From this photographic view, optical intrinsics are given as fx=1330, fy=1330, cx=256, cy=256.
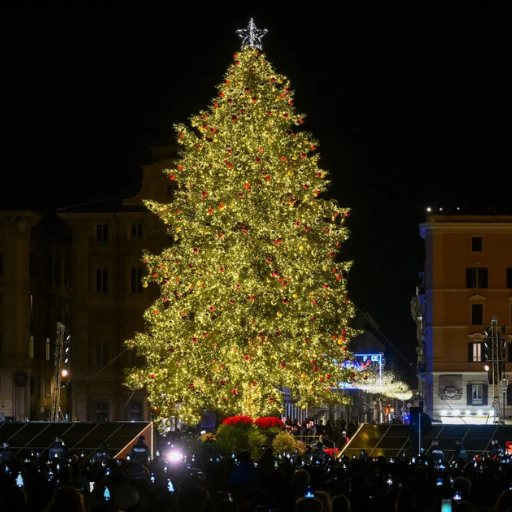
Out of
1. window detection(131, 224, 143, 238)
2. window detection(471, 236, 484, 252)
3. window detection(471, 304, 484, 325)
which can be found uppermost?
window detection(131, 224, 143, 238)

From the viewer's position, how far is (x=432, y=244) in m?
81.6

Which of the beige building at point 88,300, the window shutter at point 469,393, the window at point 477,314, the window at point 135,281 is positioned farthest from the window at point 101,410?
the window at point 477,314

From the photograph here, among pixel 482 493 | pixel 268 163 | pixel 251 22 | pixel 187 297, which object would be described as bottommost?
pixel 482 493

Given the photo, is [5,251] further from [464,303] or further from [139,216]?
[464,303]

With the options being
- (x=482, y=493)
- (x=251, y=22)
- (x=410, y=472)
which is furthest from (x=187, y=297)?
(x=482, y=493)

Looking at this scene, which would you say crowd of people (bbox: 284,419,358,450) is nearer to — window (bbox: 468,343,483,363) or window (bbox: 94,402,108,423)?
window (bbox: 94,402,108,423)

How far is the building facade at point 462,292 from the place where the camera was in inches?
3177

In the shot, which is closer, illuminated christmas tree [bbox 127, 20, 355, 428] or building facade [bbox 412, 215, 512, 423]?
illuminated christmas tree [bbox 127, 20, 355, 428]

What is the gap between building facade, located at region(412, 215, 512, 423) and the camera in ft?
265

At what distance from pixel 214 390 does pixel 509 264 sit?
40.2 metres

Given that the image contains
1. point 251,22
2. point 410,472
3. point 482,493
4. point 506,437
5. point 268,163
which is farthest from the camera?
point 251,22

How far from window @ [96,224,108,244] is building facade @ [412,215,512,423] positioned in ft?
63.5

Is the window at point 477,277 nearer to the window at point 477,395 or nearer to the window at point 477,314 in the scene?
the window at point 477,314

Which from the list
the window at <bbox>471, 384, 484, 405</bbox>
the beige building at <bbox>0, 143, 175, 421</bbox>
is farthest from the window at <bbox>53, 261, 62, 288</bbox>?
the window at <bbox>471, 384, 484, 405</bbox>
